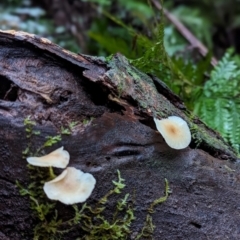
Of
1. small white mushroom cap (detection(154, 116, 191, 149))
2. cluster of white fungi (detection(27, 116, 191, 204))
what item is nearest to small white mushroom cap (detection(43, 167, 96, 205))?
cluster of white fungi (detection(27, 116, 191, 204))

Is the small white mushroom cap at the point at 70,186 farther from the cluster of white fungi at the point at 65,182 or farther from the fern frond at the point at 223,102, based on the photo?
the fern frond at the point at 223,102

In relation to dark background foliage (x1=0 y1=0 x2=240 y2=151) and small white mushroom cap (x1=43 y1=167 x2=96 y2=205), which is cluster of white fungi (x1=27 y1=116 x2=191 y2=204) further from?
dark background foliage (x1=0 y1=0 x2=240 y2=151)

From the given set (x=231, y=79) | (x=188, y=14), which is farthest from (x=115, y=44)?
(x=188, y=14)

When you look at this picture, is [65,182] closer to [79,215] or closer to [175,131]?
[79,215]

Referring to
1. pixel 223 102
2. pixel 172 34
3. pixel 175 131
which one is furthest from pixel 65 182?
pixel 172 34

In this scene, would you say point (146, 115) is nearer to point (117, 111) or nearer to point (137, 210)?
point (117, 111)

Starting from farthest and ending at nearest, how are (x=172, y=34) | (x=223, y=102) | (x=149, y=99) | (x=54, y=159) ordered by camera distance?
(x=172, y=34) → (x=223, y=102) → (x=149, y=99) → (x=54, y=159)

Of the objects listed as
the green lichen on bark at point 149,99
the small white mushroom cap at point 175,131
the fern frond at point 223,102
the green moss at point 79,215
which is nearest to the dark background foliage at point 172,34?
the fern frond at point 223,102
